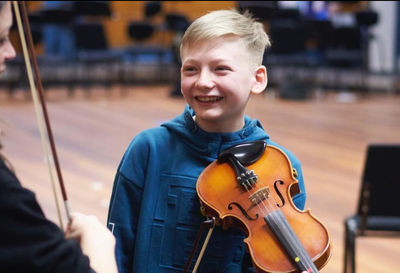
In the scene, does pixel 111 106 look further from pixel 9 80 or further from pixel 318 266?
pixel 318 266

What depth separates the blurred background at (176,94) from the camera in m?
4.43

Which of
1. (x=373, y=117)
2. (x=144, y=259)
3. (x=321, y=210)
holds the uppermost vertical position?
(x=144, y=259)

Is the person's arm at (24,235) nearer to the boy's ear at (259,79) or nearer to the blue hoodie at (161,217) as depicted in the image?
the blue hoodie at (161,217)

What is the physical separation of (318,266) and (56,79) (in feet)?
27.8

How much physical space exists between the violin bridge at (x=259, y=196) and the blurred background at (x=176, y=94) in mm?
1211

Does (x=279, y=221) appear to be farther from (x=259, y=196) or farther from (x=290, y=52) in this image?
(x=290, y=52)

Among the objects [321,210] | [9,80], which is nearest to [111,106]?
[9,80]

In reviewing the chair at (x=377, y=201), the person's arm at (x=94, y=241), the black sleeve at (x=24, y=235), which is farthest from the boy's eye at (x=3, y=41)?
the chair at (x=377, y=201)

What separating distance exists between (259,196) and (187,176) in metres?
0.20

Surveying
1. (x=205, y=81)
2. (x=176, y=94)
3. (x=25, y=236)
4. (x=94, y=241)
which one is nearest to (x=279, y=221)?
(x=205, y=81)

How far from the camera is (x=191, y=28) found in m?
1.60

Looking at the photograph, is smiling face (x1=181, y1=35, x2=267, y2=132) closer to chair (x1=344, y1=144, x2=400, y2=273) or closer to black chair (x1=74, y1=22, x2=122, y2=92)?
chair (x1=344, y1=144, x2=400, y2=273)

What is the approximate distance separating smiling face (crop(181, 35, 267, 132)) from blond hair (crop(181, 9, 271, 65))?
1 cm

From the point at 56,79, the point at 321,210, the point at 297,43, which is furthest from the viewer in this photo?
the point at 56,79
